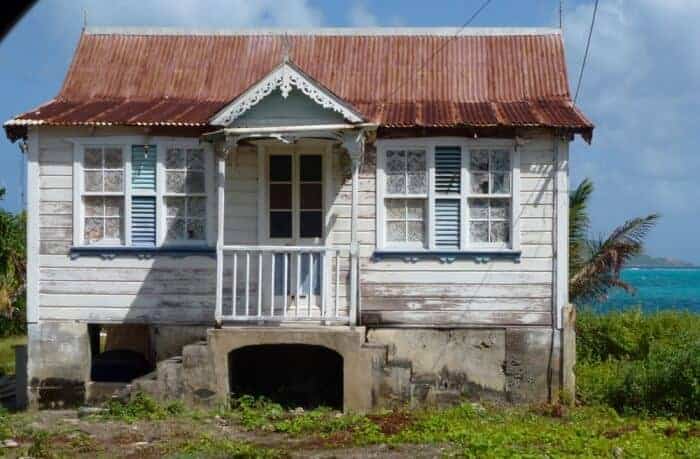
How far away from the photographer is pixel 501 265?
13.7 m

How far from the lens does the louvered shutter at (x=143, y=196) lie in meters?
14.0

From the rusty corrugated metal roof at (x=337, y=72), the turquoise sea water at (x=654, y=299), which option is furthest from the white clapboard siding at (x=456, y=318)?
the turquoise sea water at (x=654, y=299)

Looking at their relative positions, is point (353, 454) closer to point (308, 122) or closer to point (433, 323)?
point (433, 323)

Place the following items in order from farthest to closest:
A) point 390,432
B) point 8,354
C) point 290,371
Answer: point 8,354
point 290,371
point 390,432

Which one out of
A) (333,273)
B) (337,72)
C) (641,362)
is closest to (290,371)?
(333,273)

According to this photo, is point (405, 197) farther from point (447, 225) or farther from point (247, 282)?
point (247, 282)

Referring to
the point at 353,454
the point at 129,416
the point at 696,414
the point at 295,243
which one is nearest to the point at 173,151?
the point at 295,243

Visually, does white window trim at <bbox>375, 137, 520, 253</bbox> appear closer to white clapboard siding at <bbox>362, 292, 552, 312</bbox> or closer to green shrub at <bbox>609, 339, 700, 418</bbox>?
white clapboard siding at <bbox>362, 292, 552, 312</bbox>

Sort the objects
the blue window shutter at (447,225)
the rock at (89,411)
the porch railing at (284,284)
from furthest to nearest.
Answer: the blue window shutter at (447,225)
the porch railing at (284,284)
the rock at (89,411)

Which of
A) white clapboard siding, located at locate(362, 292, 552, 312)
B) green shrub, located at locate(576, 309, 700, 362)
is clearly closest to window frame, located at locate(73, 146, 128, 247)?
white clapboard siding, located at locate(362, 292, 552, 312)

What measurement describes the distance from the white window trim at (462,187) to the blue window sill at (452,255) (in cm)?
2

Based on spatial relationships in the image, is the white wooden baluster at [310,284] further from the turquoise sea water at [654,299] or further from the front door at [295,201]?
the turquoise sea water at [654,299]

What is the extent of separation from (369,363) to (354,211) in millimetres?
2056

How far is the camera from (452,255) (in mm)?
13734
